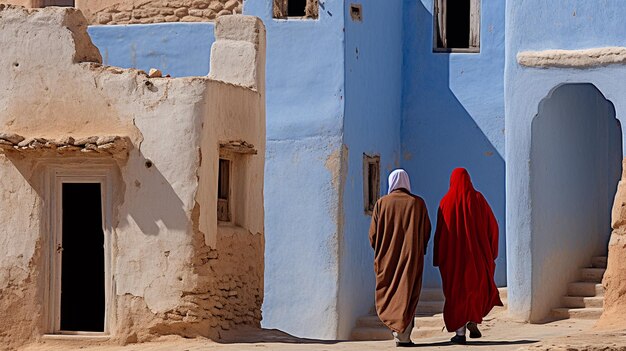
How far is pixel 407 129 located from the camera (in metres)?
20.8

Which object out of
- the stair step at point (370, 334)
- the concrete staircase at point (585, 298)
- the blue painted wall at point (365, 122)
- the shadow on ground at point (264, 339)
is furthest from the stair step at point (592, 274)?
the shadow on ground at point (264, 339)

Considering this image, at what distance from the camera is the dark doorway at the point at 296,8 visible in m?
19.5

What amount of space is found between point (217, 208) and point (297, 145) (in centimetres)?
457

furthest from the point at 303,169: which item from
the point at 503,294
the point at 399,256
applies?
the point at 399,256

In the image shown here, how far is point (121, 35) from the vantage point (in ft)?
64.8

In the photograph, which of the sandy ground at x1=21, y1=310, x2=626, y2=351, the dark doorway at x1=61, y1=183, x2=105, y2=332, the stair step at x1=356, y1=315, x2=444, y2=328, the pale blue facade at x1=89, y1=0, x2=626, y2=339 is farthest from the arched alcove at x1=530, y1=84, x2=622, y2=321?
the dark doorway at x1=61, y1=183, x2=105, y2=332

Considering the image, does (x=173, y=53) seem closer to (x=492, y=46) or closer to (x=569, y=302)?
(x=492, y=46)

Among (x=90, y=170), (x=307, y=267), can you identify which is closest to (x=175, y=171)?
(x=90, y=170)

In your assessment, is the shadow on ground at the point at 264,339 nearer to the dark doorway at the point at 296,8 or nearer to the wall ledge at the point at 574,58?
the wall ledge at the point at 574,58

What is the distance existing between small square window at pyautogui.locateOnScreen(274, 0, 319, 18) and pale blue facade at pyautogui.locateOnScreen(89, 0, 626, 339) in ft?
0.41

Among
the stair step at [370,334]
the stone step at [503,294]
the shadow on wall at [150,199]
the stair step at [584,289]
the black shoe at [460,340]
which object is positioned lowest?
the stair step at [370,334]

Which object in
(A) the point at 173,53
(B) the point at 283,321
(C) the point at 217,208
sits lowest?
(B) the point at 283,321

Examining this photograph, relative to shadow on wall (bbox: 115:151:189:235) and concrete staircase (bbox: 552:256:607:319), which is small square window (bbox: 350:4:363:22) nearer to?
concrete staircase (bbox: 552:256:607:319)

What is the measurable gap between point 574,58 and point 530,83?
584 millimetres
